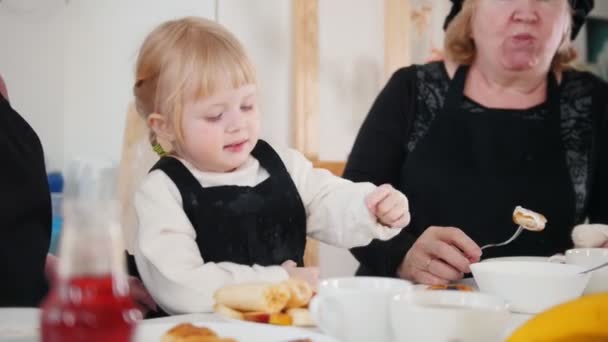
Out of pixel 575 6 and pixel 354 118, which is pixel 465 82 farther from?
pixel 354 118

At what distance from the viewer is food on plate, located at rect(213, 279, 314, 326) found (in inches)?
25.6

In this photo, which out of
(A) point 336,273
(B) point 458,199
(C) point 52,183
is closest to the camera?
(C) point 52,183

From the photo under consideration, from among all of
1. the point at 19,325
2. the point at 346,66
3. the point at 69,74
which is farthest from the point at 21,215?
the point at 346,66

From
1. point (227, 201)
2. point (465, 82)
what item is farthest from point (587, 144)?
point (227, 201)

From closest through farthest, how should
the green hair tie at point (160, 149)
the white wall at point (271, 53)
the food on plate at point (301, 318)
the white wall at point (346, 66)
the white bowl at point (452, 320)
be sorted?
the white bowl at point (452, 320), the food on plate at point (301, 318), the green hair tie at point (160, 149), the white wall at point (271, 53), the white wall at point (346, 66)

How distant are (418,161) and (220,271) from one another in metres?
0.70

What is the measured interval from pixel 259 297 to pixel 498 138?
93 cm

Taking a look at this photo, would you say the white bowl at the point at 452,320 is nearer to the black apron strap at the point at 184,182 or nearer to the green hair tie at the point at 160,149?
the black apron strap at the point at 184,182

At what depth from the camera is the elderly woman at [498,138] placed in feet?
4.65

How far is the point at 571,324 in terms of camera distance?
519 mm

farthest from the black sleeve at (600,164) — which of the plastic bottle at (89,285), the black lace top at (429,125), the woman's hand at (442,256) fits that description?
the plastic bottle at (89,285)

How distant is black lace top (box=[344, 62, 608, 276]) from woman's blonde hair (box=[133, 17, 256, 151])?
20.5 inches

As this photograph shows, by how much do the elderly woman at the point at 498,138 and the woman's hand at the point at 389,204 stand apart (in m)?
0.40

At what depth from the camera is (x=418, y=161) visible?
4.72 feet
